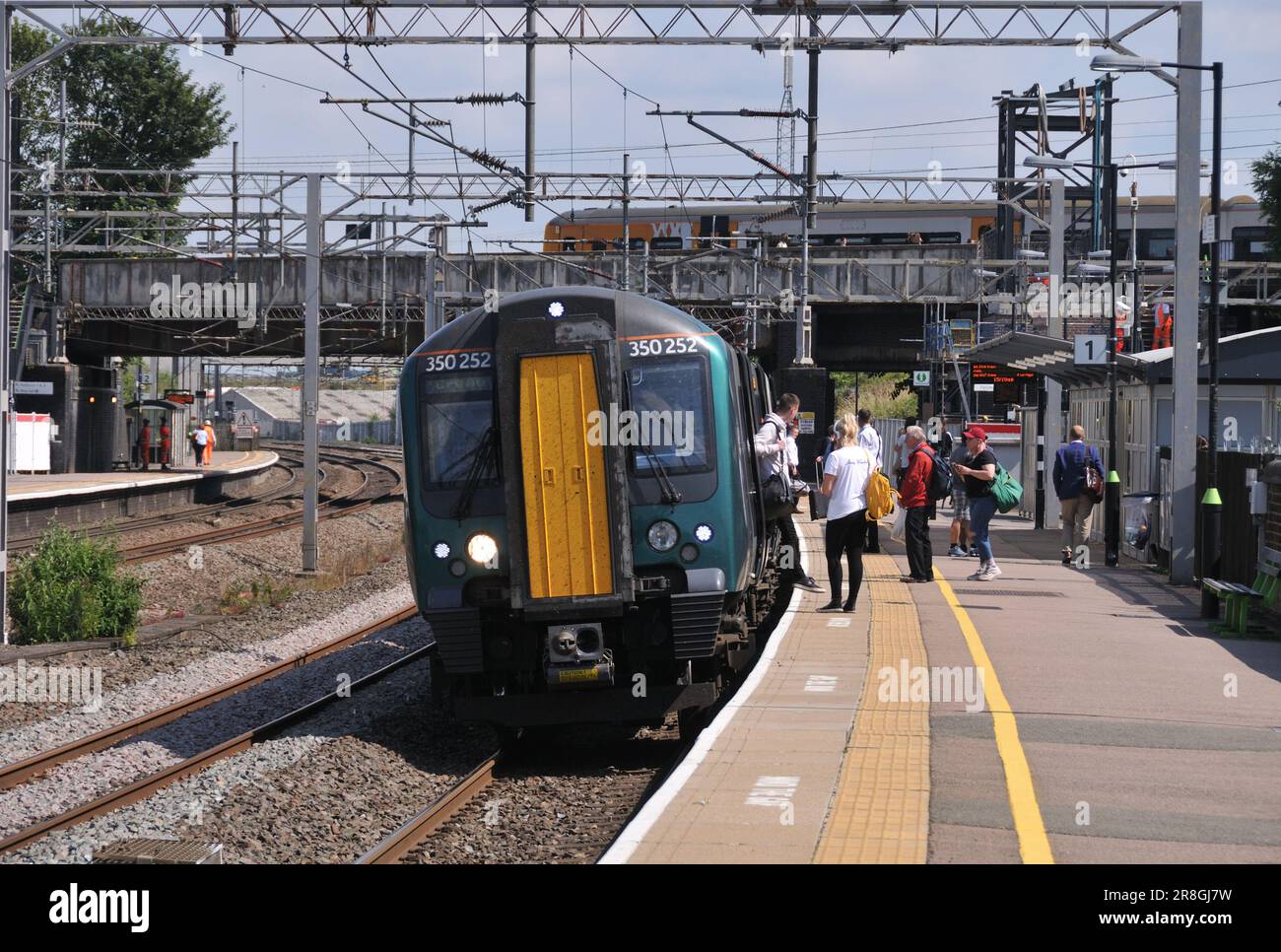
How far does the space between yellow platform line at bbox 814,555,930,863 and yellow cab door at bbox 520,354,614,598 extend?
203 cm

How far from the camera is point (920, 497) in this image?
16.7 metres

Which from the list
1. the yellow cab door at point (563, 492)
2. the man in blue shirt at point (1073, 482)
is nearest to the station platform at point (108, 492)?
the man in blue shirt at point (1073, 482)

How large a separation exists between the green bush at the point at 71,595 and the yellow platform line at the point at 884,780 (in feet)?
34.3

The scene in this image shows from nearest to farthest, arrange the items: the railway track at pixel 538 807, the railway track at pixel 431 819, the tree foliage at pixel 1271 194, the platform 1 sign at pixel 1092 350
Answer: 1. the railway track at pixel 431 819
2. the railway track at pixel 538 807
3. the platform 1 sign at pixel 1092 350
4. the tree foliage at pixel 1271 194

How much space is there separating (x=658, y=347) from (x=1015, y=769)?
3.70m

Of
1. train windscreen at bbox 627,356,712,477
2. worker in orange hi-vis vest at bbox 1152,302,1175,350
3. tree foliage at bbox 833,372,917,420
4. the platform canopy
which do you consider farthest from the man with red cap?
tree foliage at bbox 833,372,917,420

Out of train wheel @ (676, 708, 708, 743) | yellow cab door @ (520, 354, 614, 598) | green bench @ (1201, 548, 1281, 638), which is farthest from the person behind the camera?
green bench @ (1201, 548, 1281, 638)

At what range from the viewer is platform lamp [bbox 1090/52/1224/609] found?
54.2ft

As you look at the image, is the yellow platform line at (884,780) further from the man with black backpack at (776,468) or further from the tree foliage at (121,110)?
the tree foliage at (121,110)

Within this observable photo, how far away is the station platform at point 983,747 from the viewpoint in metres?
6.89

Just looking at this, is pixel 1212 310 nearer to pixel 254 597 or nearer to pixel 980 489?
pixel 980 489

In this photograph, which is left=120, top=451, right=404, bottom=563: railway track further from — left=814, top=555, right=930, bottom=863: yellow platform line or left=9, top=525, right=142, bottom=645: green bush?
left=814, top=555, right=930, bottom=863: yellow platform line
